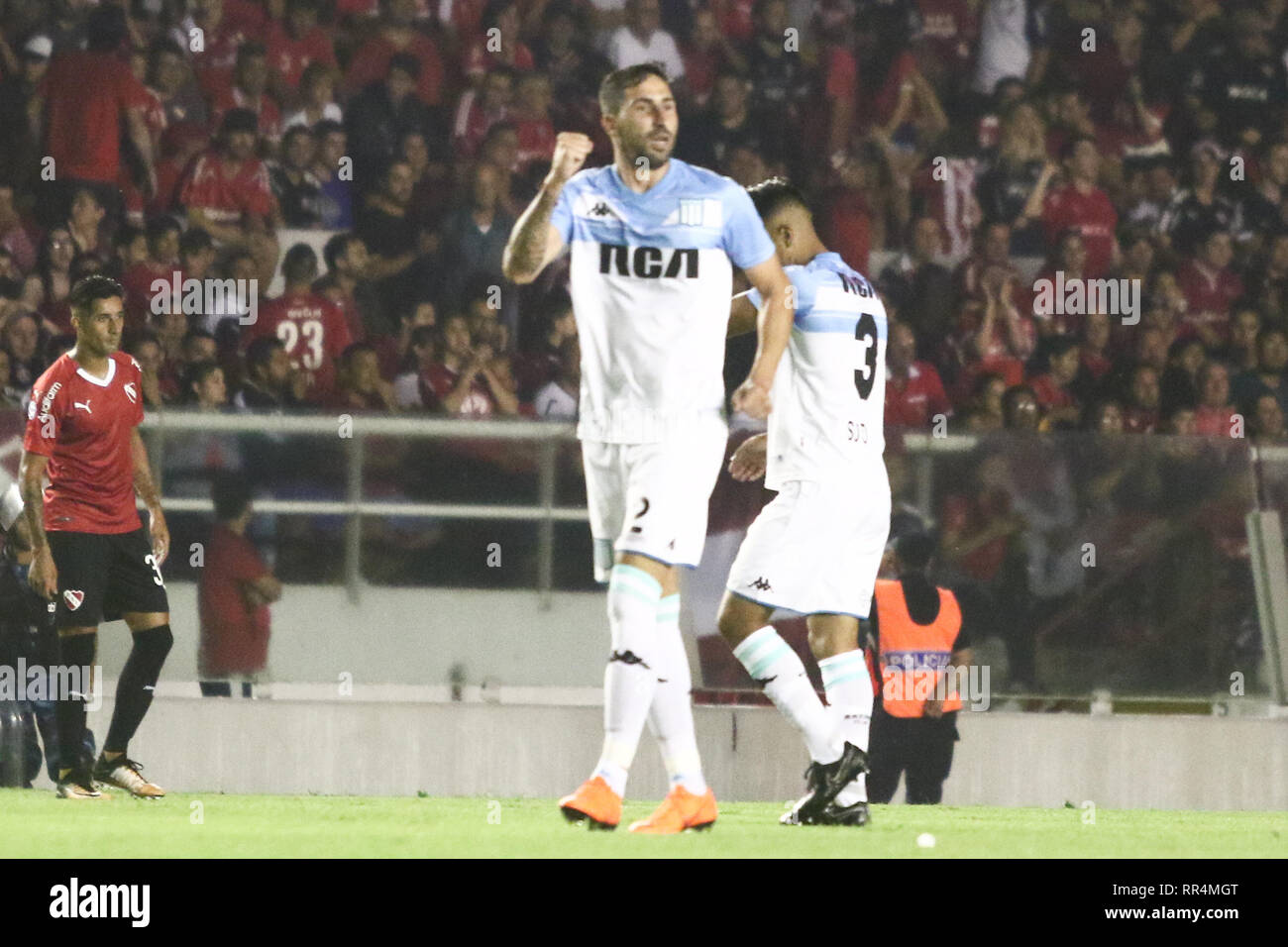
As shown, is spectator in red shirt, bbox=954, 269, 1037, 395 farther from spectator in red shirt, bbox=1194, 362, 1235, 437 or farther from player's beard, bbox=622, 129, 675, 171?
player's beard, bbox=622, 129, 675, 171

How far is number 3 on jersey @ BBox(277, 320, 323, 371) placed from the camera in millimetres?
13078

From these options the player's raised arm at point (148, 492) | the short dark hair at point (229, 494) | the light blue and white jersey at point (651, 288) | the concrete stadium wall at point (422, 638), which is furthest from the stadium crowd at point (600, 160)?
the light blue and white jersey at point (651, 288)

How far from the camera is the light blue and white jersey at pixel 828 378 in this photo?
319 inches

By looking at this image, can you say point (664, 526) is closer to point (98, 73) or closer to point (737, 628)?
point (737, 628)

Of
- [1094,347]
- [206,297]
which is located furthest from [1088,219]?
[206,297]

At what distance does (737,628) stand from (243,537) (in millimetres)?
3374

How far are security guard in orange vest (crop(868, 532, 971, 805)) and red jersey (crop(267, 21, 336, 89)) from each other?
20.8ft

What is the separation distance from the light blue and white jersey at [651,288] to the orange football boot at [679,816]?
1.10 m

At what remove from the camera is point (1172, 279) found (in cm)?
1481

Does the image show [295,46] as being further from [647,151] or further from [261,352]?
[647,151]

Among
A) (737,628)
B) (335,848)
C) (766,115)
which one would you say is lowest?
(335,848)

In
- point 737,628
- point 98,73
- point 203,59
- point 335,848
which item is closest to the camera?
point 335,848

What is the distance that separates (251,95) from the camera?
15.0m
